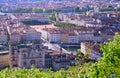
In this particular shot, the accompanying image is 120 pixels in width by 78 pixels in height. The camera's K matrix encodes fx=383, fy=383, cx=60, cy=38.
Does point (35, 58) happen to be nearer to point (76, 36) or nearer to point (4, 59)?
point (4, 59)

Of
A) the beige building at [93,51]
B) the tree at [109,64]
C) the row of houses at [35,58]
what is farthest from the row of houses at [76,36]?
the tree at [109,64]

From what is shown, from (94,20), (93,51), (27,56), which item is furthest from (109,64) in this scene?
→ (94,20)

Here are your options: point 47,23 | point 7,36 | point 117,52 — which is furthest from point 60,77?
point 47,23

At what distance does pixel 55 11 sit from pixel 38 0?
46.7 feet

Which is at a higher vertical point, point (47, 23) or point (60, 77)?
point (60, 77)

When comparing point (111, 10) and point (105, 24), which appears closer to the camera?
point (105, 24)

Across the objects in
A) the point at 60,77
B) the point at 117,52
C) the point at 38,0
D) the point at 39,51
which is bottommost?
the point at 38,0

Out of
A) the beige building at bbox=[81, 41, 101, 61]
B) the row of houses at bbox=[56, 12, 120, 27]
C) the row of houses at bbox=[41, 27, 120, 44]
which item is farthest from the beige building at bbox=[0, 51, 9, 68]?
the row of houses at bbox=[56, 12, 120, 27]

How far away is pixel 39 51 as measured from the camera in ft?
47.9

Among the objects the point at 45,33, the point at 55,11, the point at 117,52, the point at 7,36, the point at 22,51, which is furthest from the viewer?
the point at 55,11

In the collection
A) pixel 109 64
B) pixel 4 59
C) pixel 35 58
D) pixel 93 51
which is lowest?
pixel 93 51

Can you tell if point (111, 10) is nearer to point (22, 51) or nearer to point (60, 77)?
point (22, 51)

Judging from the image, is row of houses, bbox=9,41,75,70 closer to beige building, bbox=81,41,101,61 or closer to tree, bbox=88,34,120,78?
beige building, bbox=81,41,101,61

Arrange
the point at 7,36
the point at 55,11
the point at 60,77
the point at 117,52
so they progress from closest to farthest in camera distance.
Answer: the point at 117,52, the point at 60,77, the point at 7,36, the point at 55,11
